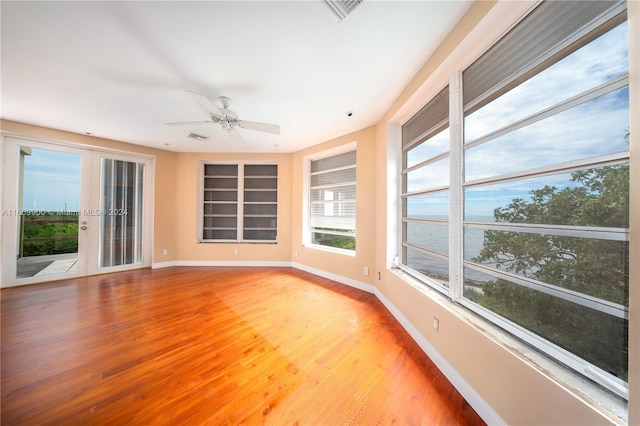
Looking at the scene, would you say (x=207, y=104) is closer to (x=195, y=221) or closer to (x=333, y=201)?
(x=333, y=201)

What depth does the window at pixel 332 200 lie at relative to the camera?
3.79m

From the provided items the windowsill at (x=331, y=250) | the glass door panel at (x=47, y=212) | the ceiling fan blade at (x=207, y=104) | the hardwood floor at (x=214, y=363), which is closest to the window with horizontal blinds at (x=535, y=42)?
the hardwood floor at (x=214, y=363)

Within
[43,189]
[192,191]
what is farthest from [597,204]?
[43,189]

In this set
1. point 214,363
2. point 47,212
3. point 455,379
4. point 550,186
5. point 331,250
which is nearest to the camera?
point 550,186

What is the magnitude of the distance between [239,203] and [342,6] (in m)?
4.36

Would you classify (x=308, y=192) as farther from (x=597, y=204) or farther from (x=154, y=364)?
(x=597, y=204)

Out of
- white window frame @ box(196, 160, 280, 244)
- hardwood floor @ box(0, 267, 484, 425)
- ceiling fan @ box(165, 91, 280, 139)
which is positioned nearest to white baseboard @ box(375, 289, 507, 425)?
hardwood floor @ box(0, 267, 484, 425)

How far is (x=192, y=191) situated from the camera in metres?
4.88

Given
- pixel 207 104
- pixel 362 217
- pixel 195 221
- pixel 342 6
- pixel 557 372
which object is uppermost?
pixel 342 6

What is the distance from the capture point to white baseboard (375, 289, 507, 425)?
1.24 metres

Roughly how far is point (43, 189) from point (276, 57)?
4843 mm

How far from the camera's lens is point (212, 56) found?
185 centimetres

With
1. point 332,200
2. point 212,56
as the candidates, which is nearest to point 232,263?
point 332,200

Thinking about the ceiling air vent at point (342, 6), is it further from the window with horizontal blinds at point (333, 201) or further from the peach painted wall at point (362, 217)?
the window with horizontal blinds at point (333, 201)
